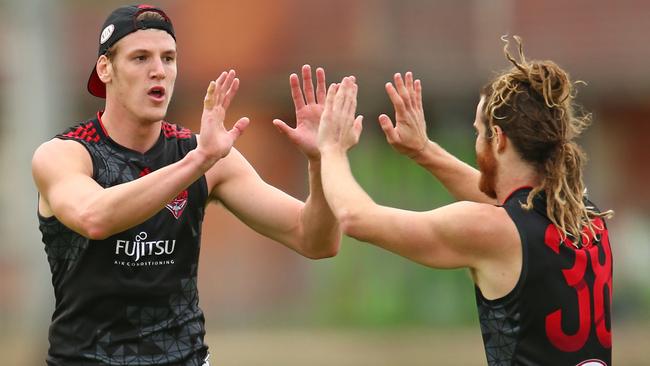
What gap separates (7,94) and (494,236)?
19.0 meters

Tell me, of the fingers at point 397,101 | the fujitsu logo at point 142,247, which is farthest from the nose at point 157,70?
the fingers at point 397,101

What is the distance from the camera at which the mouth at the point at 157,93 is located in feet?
21.5

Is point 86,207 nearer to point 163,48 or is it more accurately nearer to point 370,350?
point 163,48

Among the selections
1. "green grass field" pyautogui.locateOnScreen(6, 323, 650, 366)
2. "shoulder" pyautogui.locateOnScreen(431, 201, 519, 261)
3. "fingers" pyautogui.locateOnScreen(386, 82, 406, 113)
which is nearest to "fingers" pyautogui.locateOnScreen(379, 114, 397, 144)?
"fingers" pyautogui.locateOnScreen(386, 82, 406, 113)

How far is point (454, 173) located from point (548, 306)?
147cm

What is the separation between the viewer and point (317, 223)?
6.73 metres

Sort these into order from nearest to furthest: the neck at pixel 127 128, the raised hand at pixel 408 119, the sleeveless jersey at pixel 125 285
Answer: the sleeveless jersey at pixel 125 285, the neck at pixel 127 128, the raised hand at pixel 408 119

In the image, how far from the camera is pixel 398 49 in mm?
21750

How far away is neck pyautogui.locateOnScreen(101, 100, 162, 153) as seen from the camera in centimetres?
661

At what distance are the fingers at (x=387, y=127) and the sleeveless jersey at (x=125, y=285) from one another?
100 cm

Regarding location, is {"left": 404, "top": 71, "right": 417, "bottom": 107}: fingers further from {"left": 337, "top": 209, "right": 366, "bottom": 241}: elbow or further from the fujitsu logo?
the fujitsu logo

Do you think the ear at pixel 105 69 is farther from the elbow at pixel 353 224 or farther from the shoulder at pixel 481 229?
the shoulder at pixel 481 229

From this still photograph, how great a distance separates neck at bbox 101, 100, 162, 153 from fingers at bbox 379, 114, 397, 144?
110 centimetres

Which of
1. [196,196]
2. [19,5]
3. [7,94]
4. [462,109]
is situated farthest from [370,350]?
[196,196]
